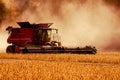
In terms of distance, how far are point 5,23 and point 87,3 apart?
10399mm

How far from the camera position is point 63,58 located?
23.9 meters

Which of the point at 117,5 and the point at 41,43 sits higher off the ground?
the point at 117,5

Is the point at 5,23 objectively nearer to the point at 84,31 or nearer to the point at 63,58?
the point at 84,31

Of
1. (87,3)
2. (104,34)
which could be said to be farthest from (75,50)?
(87,3)

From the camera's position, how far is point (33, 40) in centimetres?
3312

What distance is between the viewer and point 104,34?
47.4m

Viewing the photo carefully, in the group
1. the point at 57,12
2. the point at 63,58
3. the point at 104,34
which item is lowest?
the point at 63,58

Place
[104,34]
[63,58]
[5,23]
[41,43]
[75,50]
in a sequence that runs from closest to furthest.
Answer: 1. [63,58]
2. [75,50]
3. [41,43]
4. [104,34]
5. [5,23]

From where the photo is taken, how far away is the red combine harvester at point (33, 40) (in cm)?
3141

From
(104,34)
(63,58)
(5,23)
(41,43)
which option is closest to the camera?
(63,58)

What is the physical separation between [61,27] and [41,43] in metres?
17.2

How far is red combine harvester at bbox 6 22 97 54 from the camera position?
3141 centimetres

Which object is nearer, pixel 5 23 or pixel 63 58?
pixel 63 58

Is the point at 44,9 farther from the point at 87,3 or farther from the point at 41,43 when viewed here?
the point at 41,43
